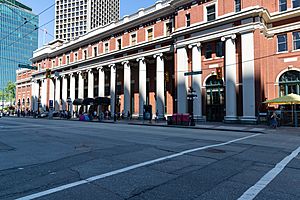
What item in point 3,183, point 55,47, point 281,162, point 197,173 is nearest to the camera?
→ point 3,183

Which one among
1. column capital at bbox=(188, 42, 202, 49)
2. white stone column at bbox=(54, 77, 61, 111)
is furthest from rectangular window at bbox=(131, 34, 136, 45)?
white stone column at bbox=(54, 77, 61, 111)

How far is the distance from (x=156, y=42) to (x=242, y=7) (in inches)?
517

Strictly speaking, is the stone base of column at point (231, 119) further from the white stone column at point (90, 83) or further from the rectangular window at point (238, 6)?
the white stone column at point (90, 83)

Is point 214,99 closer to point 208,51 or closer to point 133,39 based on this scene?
point 208,51

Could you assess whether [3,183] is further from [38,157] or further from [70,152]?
[70,152]

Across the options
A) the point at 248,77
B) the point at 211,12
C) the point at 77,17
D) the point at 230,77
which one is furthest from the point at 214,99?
the point at 77,17

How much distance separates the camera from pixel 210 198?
4371 millimetres

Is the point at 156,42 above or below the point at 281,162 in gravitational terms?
above

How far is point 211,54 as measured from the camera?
2986 cm

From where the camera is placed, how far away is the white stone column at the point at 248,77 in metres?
25.1

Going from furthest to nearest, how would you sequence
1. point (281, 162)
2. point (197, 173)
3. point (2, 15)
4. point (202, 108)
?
point (202, 108) < point (2, 15) < point (281, 162) < point (197, 173)

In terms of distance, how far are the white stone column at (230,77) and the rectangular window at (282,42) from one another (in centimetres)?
550

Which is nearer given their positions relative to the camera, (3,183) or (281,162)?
(3,183)

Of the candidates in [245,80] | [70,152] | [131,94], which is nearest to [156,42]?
[131,94]
